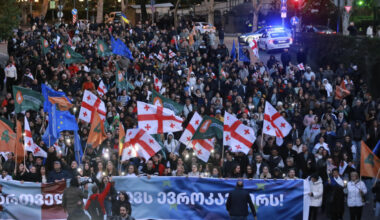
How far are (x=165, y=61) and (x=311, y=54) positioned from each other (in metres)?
7.59

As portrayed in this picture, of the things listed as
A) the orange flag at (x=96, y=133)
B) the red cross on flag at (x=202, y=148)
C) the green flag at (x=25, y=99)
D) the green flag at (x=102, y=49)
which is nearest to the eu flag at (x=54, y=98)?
the green flag at (x=25, y=99)

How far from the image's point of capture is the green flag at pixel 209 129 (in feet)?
47.7

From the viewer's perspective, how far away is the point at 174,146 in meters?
16.1

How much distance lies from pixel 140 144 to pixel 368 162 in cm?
437

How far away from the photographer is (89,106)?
1619 cm

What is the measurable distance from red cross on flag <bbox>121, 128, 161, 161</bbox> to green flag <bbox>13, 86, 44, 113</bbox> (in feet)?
9.98

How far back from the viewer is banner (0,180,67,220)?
43.0ft

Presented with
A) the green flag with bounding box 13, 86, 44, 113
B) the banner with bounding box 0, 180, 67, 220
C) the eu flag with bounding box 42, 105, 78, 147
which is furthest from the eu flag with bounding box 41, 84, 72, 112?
the banner with bounding box 0, 180, 67, 220

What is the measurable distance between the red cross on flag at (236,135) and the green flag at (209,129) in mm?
255

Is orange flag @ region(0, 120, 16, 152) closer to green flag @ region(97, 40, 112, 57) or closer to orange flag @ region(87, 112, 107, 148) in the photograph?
orange flag @ region(87, 112, 107, 148)

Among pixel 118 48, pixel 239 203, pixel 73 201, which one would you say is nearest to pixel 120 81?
pixel 118 48

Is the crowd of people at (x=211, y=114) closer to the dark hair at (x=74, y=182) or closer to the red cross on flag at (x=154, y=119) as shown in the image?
the dark hair at (x=74, y=182)

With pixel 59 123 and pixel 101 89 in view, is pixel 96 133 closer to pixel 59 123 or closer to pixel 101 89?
pixel 59 123

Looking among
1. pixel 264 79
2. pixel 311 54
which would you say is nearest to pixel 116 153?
pixel 264 79
